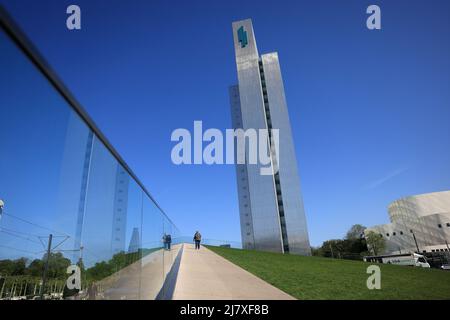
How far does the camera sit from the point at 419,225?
7006 cm

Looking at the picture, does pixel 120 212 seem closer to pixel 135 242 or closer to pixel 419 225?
pixel 135 242

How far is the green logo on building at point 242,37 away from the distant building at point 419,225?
56.0 metres

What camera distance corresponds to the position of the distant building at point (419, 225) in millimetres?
65688

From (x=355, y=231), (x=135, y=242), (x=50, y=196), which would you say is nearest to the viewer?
(x=50, y=196)

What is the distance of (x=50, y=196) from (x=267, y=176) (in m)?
60.9

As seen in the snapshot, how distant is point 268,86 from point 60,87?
228 feet

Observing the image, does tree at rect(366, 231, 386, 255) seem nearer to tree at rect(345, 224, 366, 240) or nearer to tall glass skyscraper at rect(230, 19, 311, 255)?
tree at rect(345, 224, 366, 240)

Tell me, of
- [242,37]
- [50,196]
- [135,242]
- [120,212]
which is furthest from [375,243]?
[50,196]

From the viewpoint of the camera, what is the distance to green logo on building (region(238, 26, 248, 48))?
72750mm

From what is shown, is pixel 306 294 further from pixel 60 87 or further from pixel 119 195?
pixel 60 87

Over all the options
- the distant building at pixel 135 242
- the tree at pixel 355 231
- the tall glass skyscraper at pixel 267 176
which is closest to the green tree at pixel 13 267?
the distant building at pixel 135 242

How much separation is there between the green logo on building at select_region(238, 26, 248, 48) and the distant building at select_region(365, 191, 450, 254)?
56.0m

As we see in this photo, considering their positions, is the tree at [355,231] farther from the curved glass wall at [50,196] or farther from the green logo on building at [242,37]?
the curved glass wall at [50,196]

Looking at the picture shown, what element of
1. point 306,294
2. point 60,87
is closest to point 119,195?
point 60,87
